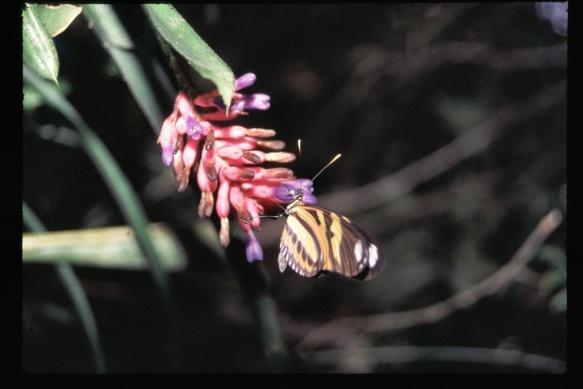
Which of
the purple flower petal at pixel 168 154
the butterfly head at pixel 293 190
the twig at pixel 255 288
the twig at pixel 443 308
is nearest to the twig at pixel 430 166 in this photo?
the twig at pixel 443 308

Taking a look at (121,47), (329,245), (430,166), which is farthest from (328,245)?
(430,166)

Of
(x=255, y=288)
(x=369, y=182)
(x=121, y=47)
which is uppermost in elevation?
(x=369, y=182)

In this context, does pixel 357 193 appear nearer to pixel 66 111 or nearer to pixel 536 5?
pixel 536 5

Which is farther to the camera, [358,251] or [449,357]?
[449,357]

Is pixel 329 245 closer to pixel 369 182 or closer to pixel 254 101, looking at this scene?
pixel 254 101

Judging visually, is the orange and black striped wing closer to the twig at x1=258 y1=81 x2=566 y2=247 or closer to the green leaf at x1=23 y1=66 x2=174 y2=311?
the green leaf at x1=23 y1=66 x2=174 y2=311

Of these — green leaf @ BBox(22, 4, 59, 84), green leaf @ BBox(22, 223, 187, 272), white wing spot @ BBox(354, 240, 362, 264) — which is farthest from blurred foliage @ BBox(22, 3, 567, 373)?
green leaf @ BBox(22, 4, 59, 84)

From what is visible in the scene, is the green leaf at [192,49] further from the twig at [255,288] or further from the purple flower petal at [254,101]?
the twig at [255,288]

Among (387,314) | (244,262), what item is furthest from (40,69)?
(387,314)
